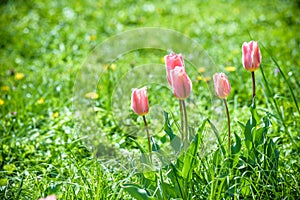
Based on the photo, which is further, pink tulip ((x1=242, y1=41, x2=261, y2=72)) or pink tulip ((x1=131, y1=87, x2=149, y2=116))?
pink tulip ((x1=242, y1=41, x2=261, y2=72))

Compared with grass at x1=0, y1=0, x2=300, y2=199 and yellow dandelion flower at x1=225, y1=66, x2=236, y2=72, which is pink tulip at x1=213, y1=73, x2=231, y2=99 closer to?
grass at x1=0, y1=0, x2=300, y2=199

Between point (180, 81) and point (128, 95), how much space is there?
150cm

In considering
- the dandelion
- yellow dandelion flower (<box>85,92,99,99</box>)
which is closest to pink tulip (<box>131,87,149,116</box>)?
yellow dandelion flower (<box>85,92,99,99</box>)

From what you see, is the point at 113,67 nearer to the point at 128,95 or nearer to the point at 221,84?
the point at 128,95

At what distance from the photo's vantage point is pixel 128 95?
10.8 feet

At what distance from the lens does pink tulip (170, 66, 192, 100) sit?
180 centimetres

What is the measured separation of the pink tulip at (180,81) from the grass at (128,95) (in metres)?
0.30

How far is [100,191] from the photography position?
2059 mm

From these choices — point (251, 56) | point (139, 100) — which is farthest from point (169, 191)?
point (251, 56)

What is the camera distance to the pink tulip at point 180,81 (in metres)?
1.80

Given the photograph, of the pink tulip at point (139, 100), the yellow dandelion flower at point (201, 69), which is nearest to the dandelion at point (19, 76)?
the yellow dandelion flower at point (201, 69)

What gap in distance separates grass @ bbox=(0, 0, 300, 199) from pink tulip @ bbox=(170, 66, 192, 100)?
0.30m

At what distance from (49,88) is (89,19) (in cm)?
169

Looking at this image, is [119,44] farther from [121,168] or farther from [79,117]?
[121,168]
